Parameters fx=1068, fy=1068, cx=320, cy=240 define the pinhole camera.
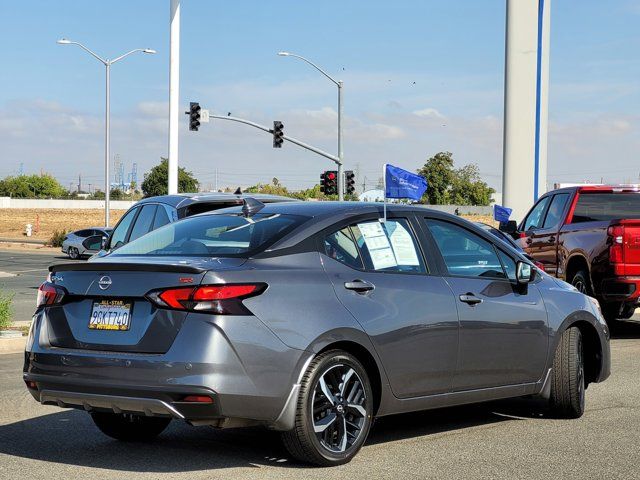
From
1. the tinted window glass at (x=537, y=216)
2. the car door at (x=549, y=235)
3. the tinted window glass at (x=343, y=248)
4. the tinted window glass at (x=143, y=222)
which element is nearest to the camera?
the tinted window glass at (x=343, y=248)

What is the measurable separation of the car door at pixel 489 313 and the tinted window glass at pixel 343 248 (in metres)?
0.80

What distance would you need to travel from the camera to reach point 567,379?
822cm

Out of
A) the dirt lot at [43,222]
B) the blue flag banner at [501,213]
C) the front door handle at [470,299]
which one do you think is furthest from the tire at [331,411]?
the dirt lot at [43,222]

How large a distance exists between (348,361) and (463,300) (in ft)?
3.96

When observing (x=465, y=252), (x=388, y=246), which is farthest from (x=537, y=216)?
(x=388, y=246)

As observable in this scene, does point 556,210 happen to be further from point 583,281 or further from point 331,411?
point 331,411

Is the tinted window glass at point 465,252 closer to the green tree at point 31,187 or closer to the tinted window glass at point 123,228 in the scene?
the tinted window glass at point 123,228

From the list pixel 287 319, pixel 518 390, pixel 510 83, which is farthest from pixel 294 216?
pixel 510 83

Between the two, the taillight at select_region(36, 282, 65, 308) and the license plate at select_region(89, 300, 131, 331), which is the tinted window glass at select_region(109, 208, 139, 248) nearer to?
the taillight at select_region(36, 282, 65, 308)

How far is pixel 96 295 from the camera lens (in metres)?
6.32

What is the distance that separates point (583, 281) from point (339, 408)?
8601 mm

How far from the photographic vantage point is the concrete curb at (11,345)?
1261 cm

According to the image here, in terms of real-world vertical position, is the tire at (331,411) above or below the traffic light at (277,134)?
below

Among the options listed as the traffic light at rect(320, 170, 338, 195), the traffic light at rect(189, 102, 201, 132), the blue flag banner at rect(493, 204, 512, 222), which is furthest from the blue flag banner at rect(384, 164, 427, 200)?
the traffic light at rect(320, 170, 338, 195)
